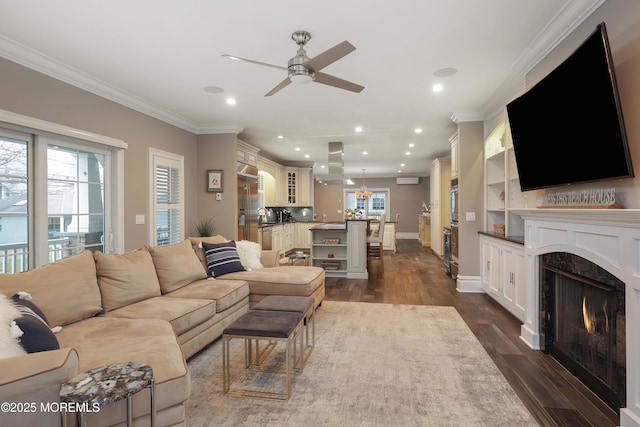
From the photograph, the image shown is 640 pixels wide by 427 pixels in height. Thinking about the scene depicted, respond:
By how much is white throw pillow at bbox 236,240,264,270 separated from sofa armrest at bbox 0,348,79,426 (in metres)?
2.88

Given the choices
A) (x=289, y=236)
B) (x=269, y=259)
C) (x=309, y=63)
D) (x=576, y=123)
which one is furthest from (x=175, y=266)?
(x=289, y=236)

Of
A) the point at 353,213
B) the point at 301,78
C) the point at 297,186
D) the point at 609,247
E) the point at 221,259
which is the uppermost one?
the point at 301,78

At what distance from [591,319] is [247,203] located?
5.24m

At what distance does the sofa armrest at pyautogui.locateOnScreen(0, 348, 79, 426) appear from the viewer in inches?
45.1

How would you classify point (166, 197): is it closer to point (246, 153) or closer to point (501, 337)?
point (246, 153)

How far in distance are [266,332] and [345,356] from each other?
92 centimetres

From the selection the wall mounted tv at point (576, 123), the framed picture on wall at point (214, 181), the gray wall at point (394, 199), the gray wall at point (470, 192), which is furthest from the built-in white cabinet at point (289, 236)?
the wall mounted tv at point (576, 123)

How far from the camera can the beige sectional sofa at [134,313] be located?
1235 mm

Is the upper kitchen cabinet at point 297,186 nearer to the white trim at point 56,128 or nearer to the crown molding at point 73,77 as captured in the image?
the crown molding at point 73,77

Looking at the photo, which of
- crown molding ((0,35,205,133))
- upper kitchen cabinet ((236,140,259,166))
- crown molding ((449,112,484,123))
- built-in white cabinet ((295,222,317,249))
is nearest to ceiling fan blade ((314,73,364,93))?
crown molding ((0,35,205,133))

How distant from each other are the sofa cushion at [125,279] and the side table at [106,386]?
56.7 inches

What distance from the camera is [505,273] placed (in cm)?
Result: 391

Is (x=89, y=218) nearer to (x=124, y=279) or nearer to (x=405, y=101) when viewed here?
(x=124, y=279)

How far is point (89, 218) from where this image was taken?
3.81 m
